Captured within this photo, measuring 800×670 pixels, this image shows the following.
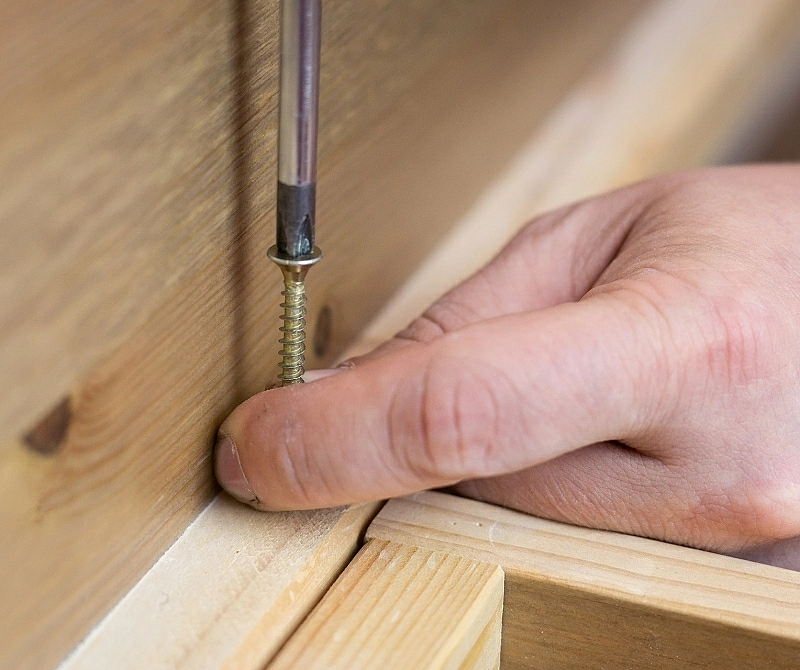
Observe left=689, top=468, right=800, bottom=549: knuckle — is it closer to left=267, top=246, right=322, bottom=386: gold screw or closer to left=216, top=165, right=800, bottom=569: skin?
left=216, top=165, right=800, bottom=569: skin

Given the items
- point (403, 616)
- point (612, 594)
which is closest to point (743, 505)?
point (612, 594)

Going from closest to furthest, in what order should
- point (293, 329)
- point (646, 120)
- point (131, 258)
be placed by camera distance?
point (131, 258) → point (293, 329) → point (646, 120)

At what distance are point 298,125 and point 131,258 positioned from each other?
103 mm

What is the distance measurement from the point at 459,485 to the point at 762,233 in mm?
245

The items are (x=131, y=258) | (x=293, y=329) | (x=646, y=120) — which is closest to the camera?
(x=131, y=258)

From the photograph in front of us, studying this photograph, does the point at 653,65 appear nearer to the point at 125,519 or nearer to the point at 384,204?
the point at 384,204

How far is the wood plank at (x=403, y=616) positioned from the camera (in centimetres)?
44

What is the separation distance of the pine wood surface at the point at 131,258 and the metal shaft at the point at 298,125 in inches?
1.1

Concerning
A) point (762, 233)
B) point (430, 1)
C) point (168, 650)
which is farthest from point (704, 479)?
point (430, 1)

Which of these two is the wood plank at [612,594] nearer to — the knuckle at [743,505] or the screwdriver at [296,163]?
the knuckle at [743,505]

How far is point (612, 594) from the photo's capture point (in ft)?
1.59

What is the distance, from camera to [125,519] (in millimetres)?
457

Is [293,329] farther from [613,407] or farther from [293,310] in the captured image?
[613,407]

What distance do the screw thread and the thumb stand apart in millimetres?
25
